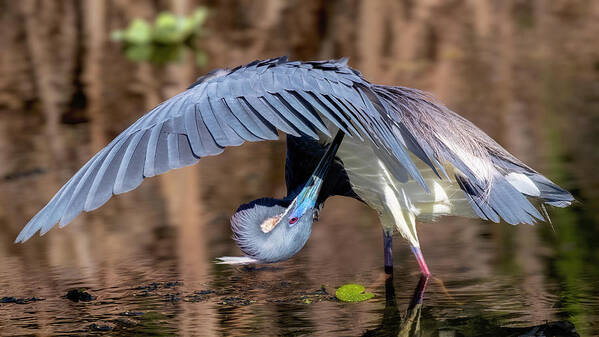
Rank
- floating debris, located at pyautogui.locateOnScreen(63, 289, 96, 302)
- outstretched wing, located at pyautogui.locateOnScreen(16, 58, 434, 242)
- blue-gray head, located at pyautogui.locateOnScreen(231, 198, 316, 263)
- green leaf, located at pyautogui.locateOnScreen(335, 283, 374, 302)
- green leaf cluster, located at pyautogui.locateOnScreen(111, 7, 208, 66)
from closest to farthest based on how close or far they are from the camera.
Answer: outstretched wing, located at pyautogui.locateOnScreen(16, 58, 434, 242), blue-gray head, located at pyautogui.locateOnScreen(231, 198, 316, 263), green leaf, located at pyautogui.locateOnScreen(335, 283, 374, 302), floating debris, located at pyautogui.locateOnScreen(63, 289, 96, 302), green leaf cluster, located at pyautogui.locateOnScreen(111, 7, 208, 66)

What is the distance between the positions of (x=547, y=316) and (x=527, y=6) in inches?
373

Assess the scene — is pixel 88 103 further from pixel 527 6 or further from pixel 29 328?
pixel 527 6

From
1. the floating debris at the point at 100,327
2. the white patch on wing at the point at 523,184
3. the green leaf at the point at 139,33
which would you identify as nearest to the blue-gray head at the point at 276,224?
the floating debris at the point at 100,327

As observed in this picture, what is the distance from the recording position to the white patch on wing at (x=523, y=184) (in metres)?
4.52

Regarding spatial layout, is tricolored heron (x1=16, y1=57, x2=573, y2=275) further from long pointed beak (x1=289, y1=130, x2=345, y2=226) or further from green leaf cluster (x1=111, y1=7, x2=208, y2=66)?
green leaf cluster (x1=111, y1=7, x2=208, y2=66)

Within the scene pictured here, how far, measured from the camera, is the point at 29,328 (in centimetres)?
386

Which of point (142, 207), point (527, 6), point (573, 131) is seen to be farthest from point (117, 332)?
point (527, 6)

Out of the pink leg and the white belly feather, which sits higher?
the white belly feather

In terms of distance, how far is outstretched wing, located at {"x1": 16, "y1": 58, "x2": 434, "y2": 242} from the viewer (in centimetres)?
329

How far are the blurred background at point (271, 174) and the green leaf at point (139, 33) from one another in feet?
0.09

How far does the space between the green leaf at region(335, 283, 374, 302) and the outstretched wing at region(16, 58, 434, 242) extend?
22.4 inches

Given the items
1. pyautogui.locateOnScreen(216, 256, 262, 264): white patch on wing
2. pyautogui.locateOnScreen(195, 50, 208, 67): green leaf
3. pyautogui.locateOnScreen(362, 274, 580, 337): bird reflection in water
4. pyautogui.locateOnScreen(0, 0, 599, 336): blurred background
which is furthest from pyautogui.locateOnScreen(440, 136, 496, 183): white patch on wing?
pyautogui.locateOnScreen(195, 50, 208, 67): green leaf

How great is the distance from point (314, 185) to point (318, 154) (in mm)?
293

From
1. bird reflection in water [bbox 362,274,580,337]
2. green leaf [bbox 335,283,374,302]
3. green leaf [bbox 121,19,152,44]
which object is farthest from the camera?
green leaf [bbox 121,19,152,44]
